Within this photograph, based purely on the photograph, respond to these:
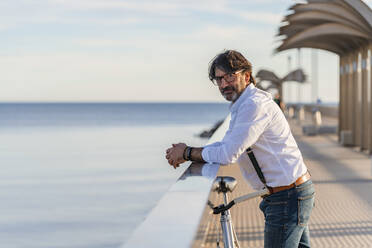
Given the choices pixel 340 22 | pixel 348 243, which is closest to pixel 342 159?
pixel 340 22

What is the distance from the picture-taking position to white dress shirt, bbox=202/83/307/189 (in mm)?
2666

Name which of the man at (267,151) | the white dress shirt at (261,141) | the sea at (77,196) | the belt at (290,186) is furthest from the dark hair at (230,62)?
the sea at (77,196)

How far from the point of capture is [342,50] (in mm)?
17578

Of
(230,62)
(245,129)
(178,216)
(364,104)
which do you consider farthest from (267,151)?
(364,104)

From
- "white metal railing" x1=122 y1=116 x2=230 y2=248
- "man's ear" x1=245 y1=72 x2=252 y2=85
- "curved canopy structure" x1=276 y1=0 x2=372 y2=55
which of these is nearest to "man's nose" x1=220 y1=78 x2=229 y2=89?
"man's ear" x1=245 y1=72 x2=252 y2=85

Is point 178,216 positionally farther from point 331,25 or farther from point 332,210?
point 331,25

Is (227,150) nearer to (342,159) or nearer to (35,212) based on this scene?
(342,159)

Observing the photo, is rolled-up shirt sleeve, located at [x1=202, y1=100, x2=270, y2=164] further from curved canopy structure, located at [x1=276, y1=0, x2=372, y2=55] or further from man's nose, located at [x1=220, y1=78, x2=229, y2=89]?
curved canopy structure, located at [x1=276, y1=0, x2=372, y2=55]

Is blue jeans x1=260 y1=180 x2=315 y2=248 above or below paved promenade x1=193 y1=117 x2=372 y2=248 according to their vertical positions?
above

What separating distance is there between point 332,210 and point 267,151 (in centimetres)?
541

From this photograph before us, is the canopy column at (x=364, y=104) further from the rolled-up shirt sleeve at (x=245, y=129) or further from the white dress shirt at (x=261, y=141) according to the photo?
the rolled-up shirt sleeve at (x=245, y=129)

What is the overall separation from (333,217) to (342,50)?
11.0 meters

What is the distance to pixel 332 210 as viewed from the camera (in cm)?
784

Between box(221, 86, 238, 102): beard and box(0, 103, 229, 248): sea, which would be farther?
box(0, 103, 229, 248): sea
